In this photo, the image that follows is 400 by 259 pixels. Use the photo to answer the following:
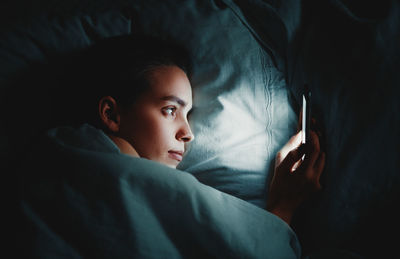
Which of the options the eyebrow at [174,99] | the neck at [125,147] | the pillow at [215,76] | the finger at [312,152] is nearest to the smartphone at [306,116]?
the finger at [312,152]

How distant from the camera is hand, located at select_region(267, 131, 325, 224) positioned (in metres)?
0.83

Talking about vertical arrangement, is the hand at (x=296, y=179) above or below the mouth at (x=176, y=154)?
below

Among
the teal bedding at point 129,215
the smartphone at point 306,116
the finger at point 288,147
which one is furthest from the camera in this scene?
the finger at point 288,147

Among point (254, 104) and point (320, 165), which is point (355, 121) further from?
point (254, 104)

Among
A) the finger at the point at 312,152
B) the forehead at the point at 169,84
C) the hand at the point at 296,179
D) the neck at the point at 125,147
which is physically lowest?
the hand at the point at 296,179

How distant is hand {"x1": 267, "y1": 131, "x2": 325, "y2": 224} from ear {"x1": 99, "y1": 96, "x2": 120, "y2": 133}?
50cm

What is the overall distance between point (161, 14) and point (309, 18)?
1.60ft

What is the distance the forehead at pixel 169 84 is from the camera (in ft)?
3.01

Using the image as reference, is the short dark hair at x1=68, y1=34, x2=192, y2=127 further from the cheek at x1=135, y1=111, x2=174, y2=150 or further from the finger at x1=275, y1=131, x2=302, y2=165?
the finger at x1=275, y1=131, x2=302, y2=165

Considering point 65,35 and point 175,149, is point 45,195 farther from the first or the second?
point 65,35

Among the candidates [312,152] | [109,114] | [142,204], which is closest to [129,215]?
[142,204]

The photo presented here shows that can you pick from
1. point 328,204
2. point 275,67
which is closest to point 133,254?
point 328,204


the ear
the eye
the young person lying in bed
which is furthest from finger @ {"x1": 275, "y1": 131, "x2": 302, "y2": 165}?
the ear

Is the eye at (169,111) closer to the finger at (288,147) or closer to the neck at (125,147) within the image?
the neck at (125,147)
